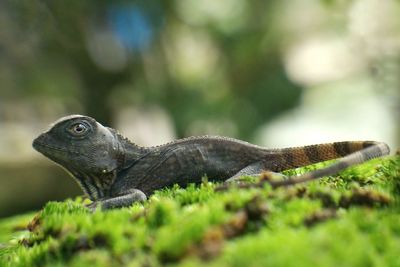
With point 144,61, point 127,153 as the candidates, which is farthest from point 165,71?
point 127,153

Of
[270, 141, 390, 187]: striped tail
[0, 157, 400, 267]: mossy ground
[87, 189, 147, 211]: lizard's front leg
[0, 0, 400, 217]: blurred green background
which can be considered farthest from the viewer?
[0, 0, 400, 217]: blurred green background

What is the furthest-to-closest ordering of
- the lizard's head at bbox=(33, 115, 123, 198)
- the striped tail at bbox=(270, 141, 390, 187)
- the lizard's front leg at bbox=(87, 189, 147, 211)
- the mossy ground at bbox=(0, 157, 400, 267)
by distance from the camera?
the lizard's head at bbox=(33, 115, 123, 198) → the lizard's front leg at bbox=(87, 189, 147, 211) → the striped tail at bbox=(270, 141, 390, 187) → the mossy ground at bbox=(0, 157, 400, 267)

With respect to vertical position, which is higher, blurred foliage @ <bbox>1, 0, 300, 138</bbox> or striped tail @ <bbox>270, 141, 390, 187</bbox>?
blurred foliage @ <bbox>1, 0, 300, 138</bbox>

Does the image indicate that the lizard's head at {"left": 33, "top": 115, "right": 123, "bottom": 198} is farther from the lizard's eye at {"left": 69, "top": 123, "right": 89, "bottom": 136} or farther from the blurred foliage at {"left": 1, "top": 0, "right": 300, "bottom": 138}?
the blurred foliage at {"left": 1, "top": 0, "right": 300, "bottom": 138}

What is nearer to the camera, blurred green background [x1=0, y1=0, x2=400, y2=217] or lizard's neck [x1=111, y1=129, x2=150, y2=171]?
lizard's neck [x1=111, y1=129, x2=150, y2=171]

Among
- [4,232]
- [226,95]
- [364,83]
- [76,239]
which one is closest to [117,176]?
[4,232]

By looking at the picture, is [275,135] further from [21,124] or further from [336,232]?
[336,232]

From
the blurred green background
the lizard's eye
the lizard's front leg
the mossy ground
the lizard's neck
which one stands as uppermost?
the blurred green background

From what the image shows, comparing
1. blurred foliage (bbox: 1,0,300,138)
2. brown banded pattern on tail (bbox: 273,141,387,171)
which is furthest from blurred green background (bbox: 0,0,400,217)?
brown banded pattern on tail (bbox: 273,141,387,171)
